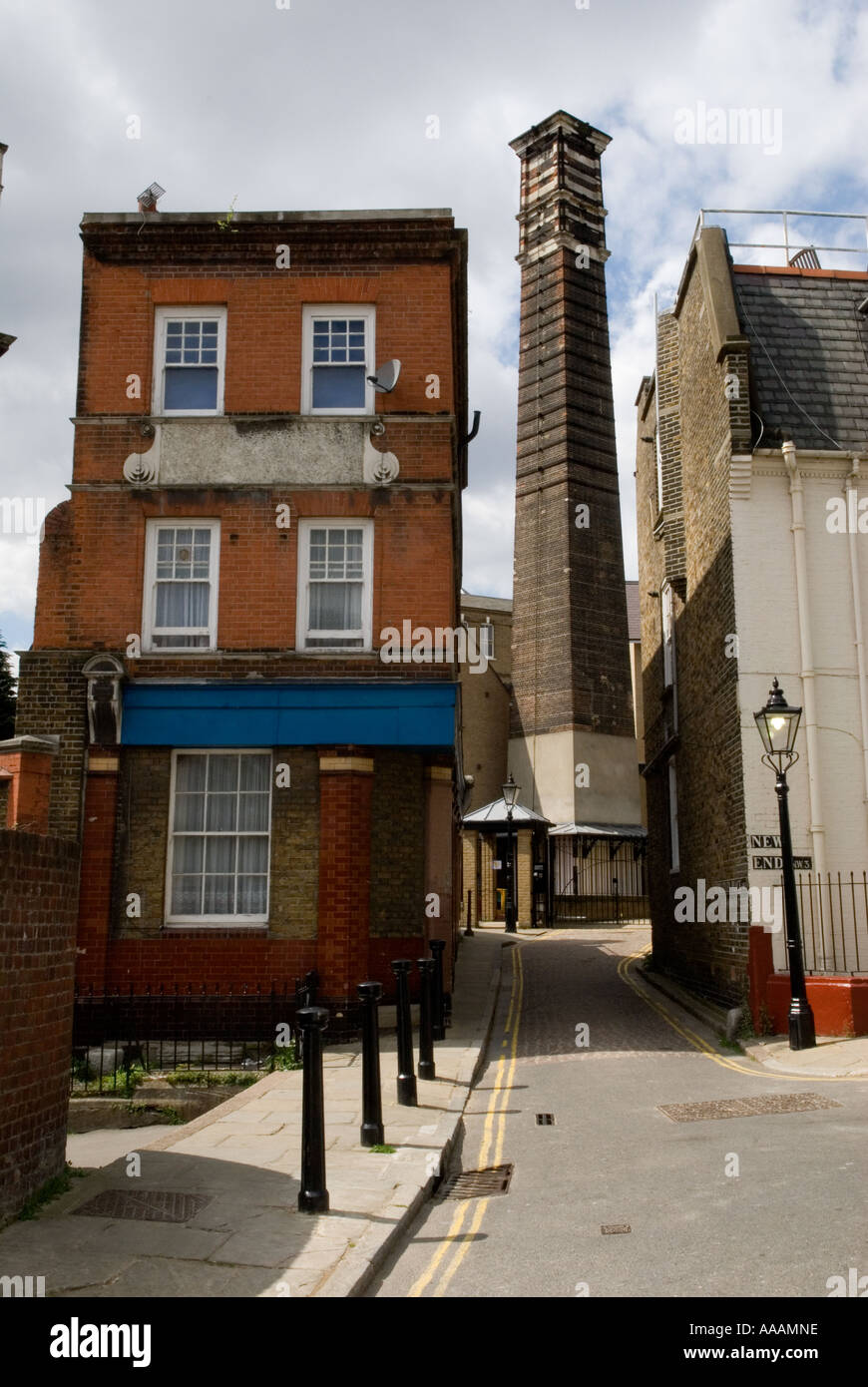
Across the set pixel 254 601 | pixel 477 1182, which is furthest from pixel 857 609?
pixel 477 1182

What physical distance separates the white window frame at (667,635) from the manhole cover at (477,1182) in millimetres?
13665

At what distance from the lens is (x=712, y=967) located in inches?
642

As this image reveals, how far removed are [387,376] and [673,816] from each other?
394 inches

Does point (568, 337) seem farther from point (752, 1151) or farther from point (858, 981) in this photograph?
point (752, 1151)

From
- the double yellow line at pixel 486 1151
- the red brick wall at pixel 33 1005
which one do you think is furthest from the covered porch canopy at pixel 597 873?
the red brick wall at pixel 33 1005

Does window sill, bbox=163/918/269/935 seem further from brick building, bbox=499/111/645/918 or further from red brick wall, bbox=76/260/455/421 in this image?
brick building, bbox=499/111/645/918

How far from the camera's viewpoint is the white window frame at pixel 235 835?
14.3 metres

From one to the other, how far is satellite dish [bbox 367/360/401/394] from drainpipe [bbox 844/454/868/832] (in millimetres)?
6211

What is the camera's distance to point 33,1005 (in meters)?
6.62

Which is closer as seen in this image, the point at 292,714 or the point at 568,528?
the point at 292,714

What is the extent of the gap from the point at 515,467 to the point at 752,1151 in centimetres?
3497

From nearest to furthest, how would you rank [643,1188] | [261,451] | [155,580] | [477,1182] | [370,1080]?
[643,1188], [477,1182], [370,1080], [155,580], [261,451]

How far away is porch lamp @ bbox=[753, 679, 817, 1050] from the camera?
12273 millimetres

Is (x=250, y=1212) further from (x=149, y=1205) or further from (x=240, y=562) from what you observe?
(x=240, y=562)
